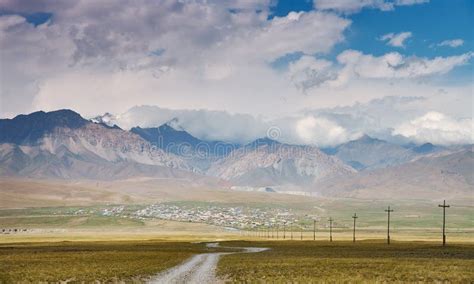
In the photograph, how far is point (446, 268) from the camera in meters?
59.6

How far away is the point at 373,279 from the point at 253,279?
385 inches

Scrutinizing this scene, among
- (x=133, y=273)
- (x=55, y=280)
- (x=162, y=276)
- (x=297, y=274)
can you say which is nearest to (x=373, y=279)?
(x=297, y=274)

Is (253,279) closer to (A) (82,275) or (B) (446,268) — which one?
(A) (82,275)

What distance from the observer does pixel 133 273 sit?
56875mm

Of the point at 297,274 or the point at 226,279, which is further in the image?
the point at 297,274

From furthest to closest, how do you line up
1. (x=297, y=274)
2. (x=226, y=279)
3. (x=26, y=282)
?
(x=297, y=274) < (x=226, y=279) < (x=26, y=282)

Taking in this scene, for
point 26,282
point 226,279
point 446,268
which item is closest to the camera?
point 26,282

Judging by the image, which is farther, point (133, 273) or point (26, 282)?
point (133, 273)

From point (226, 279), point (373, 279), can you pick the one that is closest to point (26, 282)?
point (226, 279)

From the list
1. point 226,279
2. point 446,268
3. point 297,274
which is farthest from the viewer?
point 446,268

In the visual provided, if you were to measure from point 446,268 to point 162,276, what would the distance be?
2753 cm

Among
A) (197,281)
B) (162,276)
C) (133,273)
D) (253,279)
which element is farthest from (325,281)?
(133,273)

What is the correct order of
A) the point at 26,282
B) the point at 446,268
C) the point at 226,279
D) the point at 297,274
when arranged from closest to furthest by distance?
the point at 26,282 → the point at 226,279 → the point at 297,274 → the point at 446,268

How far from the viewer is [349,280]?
48906 millimetres
